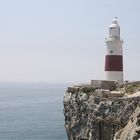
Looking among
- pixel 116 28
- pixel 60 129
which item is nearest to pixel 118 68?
pixel 116 28

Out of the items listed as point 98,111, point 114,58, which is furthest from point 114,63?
point 98,111

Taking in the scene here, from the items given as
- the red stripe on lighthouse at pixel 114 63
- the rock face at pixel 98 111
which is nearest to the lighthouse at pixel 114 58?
the red stripe on lighthouse at pixel 114 63

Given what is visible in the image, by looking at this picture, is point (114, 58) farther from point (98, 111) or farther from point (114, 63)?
point (98, 111)

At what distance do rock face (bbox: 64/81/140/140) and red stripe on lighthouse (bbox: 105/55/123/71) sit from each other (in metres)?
7.97

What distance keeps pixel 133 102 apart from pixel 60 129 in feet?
147

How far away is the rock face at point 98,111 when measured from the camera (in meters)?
31.6

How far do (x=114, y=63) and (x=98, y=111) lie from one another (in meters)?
14.6

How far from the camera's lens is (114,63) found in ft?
154

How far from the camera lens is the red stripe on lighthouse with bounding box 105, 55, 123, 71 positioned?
46969mm

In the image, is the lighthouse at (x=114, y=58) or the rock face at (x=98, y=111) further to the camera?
the lighthouse at (x=114, y=58)

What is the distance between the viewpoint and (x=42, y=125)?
3127 inches

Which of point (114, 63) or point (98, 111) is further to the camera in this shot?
point (114, 63)

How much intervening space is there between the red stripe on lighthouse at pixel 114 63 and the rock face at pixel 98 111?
7966 mm

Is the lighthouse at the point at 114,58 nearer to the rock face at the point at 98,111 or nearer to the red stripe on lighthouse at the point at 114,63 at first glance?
the red stripe on lighthouse at the point at 114,63
